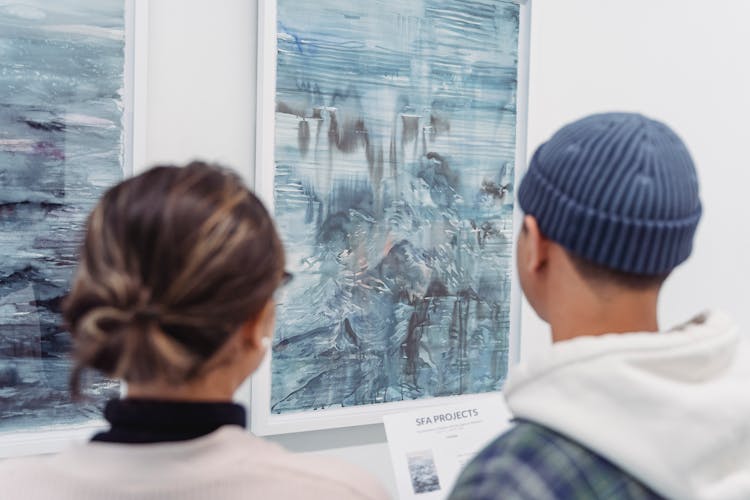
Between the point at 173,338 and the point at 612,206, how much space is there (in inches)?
18.5

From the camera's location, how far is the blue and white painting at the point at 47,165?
1240 millimetres

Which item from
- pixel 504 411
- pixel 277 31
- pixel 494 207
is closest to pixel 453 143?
pixel 494 207

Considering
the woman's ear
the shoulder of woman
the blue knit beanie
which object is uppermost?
the blue knit beanie

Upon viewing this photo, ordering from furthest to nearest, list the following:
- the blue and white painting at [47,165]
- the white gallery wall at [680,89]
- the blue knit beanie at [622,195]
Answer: the white gallery wall at [680,89], the blue and white painting at [47,165], the blue knit beanie at [622,195]

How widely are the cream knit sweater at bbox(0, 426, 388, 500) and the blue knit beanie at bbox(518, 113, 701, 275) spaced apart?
1.29 ft

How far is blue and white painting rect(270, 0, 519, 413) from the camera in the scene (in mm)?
1476

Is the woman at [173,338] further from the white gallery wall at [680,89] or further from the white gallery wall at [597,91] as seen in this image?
the white gallery wall at [680,89]

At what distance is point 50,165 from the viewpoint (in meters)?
1.27

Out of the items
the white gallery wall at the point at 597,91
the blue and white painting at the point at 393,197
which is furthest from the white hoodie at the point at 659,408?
the white gallery wall at the point at 597,91

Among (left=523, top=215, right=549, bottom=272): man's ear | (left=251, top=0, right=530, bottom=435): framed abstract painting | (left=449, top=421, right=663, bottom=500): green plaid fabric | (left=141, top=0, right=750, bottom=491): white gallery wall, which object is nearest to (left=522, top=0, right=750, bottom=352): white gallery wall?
(left=141, top=0, right=750, bottom=491): white gallery wall

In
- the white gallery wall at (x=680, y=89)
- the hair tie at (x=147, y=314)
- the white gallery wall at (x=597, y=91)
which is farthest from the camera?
the white gallery wall at (x=680, y=89)

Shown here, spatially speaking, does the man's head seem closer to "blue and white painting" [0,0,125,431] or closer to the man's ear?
the man's ear

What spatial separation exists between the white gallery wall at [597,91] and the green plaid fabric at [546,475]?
0.88 metres

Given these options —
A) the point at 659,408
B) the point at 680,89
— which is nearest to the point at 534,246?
the point at 659,408
